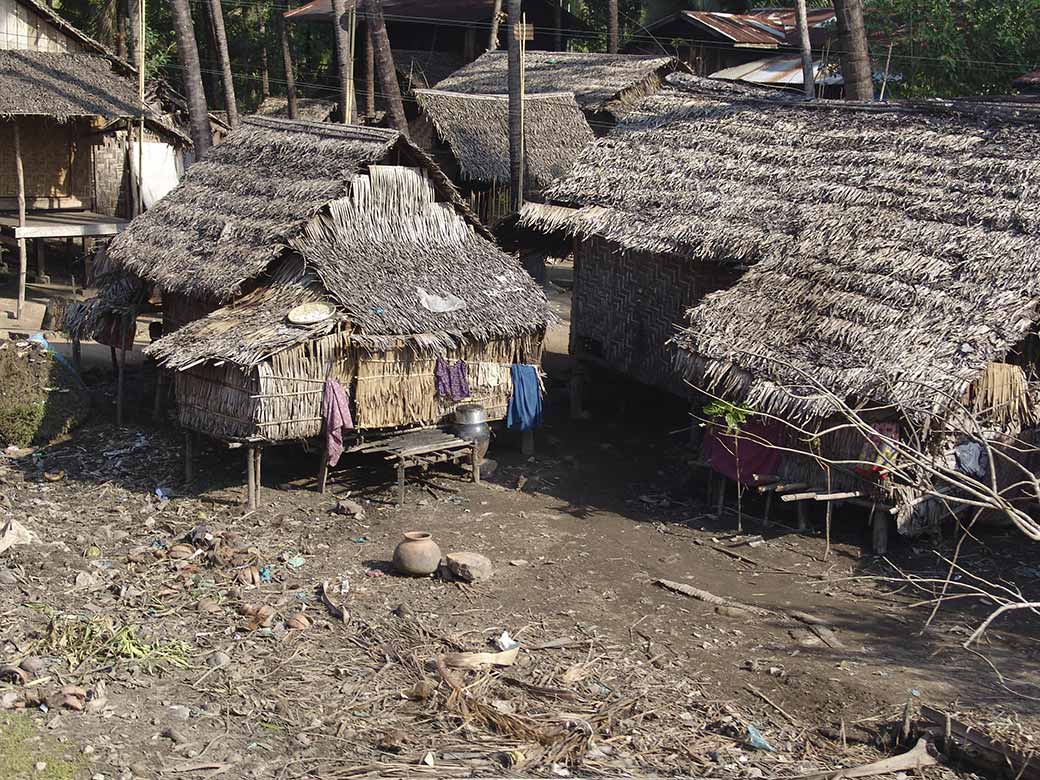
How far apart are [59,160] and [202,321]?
1132 centimetres

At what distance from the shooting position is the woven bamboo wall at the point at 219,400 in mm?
13531

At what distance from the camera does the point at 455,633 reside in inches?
433

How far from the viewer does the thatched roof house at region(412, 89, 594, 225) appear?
81.4 ft

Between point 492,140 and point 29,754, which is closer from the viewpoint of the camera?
point 29,754

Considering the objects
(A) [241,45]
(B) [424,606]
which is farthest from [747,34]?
(B) [424,606]

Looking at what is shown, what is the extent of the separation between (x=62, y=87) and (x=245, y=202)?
301 inches

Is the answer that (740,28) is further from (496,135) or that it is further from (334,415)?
(334,415)

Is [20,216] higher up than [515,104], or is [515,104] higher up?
[515,104]

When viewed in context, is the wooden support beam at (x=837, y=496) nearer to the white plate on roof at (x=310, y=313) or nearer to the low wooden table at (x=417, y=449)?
the low wooden table at (x=417, y=449)

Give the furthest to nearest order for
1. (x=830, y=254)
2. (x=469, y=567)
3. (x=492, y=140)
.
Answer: (x=492, y=140) < (x=830, y=254) < (x=469, y=567)

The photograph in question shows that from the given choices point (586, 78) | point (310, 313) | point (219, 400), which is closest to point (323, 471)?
point (219, 400)

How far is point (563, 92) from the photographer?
28.2 meters

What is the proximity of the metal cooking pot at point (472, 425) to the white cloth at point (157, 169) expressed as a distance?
555 inches

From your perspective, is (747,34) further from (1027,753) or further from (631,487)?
(1027,753)
